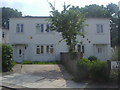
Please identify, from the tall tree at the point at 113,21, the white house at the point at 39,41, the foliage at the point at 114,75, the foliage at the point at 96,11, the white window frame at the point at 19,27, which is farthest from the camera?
the foliage at the point at 96,11

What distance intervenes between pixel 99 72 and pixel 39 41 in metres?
16.9

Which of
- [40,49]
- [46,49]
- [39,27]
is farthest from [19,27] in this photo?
[46,49]

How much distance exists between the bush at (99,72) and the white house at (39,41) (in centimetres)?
1546

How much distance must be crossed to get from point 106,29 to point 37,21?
10351 mm

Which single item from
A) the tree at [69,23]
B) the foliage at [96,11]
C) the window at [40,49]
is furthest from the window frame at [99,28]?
the foliage at [96,11]

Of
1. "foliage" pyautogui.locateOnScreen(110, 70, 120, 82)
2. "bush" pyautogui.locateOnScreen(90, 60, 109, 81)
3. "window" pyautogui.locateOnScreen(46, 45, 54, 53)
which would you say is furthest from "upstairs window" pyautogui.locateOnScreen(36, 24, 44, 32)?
"foliage" pyautogui.locateOnScreen(110, 70, 120, 82)

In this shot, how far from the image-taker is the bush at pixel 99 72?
9328 mm

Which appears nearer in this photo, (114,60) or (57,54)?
(114,60)

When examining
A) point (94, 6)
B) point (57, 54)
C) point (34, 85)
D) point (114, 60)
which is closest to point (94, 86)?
point (114, 60)

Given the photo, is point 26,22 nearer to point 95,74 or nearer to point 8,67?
point 8,67

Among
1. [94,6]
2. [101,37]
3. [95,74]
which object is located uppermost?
[94,6]

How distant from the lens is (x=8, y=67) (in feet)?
48.0

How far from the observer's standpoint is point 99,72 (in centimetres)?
946

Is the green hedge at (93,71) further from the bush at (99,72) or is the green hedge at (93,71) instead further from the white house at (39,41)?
the white house at (39,41)
